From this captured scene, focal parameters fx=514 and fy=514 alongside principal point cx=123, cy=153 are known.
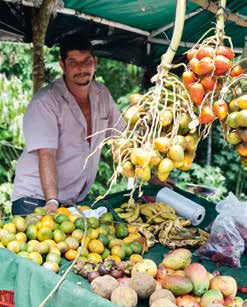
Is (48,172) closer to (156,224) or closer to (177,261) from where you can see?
(156,224)

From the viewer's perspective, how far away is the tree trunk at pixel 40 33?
4.70 m

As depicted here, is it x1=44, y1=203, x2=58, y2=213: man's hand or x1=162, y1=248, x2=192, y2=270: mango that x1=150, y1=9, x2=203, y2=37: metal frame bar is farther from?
x1=162, y1=248, x2=192, y2=270: mango

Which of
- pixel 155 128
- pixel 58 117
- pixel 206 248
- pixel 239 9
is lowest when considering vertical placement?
pixel 206 248

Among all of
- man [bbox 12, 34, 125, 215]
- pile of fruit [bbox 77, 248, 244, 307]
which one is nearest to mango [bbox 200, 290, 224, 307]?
pile of fruit [bbox 77, 248, 244, 307]

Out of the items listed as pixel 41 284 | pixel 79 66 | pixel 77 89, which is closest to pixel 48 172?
pixel 77 89

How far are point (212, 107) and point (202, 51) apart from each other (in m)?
0.21

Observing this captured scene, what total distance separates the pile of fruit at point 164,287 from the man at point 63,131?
1576mm

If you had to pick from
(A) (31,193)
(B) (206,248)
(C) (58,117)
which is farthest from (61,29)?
(B) (206,248)

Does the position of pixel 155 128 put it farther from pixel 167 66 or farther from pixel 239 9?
pixel 239 9

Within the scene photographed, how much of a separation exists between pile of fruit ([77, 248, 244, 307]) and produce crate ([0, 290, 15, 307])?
40 cm

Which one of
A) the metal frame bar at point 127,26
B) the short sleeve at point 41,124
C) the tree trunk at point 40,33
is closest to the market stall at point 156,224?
the short sleeve at point 41,124

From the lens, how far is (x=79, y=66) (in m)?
4.19

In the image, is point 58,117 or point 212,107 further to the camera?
point 58,117

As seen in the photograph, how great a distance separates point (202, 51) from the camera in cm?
189
